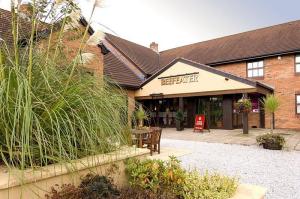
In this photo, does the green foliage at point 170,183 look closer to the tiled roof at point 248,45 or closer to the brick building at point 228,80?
the brick building at point 228,80

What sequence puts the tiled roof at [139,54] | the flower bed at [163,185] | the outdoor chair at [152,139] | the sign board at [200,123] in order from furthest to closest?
1. the tiled roof at [139,54]
2. the sign board at [200,123]
3. the outdoor chair at [152,139]
4. the flower bed at [163,185]

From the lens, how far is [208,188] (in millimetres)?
3303

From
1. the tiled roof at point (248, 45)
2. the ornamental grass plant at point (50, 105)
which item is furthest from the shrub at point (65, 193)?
the tiled roof at point (248, 45)

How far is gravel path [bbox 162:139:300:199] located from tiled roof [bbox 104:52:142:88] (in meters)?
9.68

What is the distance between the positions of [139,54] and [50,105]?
22.6 m

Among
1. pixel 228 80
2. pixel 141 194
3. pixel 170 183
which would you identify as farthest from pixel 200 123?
pixel 141 194

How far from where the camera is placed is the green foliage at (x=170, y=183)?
3.10 meters

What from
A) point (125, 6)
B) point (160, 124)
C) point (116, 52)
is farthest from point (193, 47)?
point (125, 6)

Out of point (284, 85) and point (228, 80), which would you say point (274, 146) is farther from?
point (284, 85)

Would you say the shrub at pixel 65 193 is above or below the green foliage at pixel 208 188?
above

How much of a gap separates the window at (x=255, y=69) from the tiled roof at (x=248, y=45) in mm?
636

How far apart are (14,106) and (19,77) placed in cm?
26

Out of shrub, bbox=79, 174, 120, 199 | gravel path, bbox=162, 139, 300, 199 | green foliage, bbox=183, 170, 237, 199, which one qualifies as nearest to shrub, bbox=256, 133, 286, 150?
gravel path, bbox=162, 139, 300, 199

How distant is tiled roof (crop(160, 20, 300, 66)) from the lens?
700 inches
